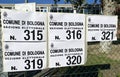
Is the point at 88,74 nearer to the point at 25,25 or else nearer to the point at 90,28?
the point at 90,28

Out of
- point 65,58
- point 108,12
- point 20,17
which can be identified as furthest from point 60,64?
point 108,12

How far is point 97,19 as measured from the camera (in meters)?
7.35

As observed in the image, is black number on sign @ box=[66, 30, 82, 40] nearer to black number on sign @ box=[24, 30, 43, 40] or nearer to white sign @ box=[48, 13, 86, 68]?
white sign @ box=[48, 13, 86, 68]

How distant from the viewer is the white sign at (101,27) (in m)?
7.19

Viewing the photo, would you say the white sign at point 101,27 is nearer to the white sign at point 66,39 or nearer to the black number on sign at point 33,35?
the white sign at point 66,39

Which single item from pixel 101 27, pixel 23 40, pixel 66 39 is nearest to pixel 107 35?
pixel 101 27

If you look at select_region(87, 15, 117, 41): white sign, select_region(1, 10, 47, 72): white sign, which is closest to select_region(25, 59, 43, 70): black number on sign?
select_region(1, 10, 47, 72): white sign

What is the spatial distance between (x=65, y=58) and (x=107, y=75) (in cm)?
314

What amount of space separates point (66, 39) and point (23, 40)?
973 mm

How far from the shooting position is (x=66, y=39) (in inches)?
267

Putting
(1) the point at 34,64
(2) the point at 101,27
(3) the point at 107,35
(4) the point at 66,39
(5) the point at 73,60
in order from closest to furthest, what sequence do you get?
(1) the point at 34,64, (4) the point at 66,39, (5) the point at 73,60, (2) the point at 101,27, (3) the point at 107,35

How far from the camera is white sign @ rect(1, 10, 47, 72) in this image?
19.5 feet

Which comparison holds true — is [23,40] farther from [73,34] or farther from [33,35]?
[73,34]

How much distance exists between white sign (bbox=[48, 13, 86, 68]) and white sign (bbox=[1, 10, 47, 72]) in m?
0.17
